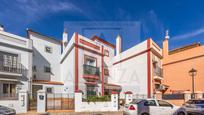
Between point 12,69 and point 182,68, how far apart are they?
18882mm

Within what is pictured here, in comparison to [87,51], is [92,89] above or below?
below

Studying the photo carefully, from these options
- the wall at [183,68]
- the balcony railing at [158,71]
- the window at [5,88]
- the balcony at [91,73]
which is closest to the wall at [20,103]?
the window at [5,88]

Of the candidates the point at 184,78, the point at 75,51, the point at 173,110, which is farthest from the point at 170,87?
the point at 173,110

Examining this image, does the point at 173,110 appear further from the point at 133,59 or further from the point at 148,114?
the point at 133,59

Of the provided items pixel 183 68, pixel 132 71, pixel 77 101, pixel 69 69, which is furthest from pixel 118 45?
pixel 77 101

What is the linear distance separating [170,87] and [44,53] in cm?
1630

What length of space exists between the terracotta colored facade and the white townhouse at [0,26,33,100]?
16807 mm

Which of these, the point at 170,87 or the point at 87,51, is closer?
the point at 87,51

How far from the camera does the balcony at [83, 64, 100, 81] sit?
2585cm

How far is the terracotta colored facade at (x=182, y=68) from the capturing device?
82.8 feet

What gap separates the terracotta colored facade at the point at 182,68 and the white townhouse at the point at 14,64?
55.1 ft

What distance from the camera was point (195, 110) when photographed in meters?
16.1

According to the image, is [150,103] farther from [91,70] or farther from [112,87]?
[112,87]

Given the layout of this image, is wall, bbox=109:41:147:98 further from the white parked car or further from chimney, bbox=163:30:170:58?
the white parked car
